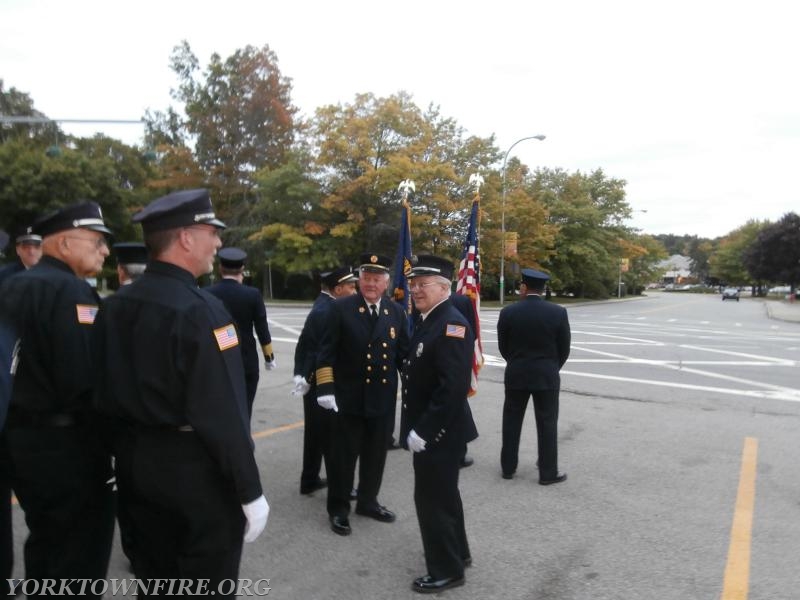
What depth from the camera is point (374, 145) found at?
34.3 metres

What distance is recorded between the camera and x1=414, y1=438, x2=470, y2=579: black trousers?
11.9 ft

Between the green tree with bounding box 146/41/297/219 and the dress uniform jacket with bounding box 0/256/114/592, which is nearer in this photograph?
the dress uniform jacket with bounding box 0/256/114/592

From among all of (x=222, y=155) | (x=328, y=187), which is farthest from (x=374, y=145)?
(x=222, y=155)

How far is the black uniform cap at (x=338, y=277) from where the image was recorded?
229 inches

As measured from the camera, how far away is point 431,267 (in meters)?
3.86

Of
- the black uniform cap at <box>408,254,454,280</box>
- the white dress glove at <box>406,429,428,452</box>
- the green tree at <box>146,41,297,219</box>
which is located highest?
the green tree at <box>146,41,297,219</box>

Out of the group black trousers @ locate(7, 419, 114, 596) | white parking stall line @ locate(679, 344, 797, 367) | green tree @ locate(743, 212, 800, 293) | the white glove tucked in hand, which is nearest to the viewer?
black trousers @ locate(7, 419, 114, 596)

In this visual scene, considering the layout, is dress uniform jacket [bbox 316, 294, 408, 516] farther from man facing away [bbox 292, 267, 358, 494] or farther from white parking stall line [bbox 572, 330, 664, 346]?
white parking stall line [bbox 572, 330, 664, 346]

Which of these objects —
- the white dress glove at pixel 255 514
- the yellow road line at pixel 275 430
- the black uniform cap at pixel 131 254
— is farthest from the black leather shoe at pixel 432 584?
the yellow road line at pixel 275 430

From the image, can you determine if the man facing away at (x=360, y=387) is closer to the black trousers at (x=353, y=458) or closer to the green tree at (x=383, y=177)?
the black trousers at (x=353, y=458)

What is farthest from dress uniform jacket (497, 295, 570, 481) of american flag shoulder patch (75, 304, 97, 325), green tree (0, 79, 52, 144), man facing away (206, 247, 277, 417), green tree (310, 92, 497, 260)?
green tree (0, 79, 52, 144)

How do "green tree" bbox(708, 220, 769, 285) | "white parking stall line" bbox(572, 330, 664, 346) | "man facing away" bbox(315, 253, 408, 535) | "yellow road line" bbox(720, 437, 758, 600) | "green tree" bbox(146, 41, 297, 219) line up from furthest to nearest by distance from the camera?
1. "green tree" bbox(708, 220, 769, 285)
2. "green tree" bbox(146, 41, 297, 219)
3. "white parking stall line" bbox(572, 330, 664, 346)
4. "man facing away" bbox(315, 253, 408, 535)
5. "yellow road line" bbox(720, 437, 758, 600)

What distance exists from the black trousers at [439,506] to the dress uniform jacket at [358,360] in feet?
3.16

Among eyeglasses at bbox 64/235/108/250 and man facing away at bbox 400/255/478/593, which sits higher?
eyeglasses at bbox 64/235/108/250
